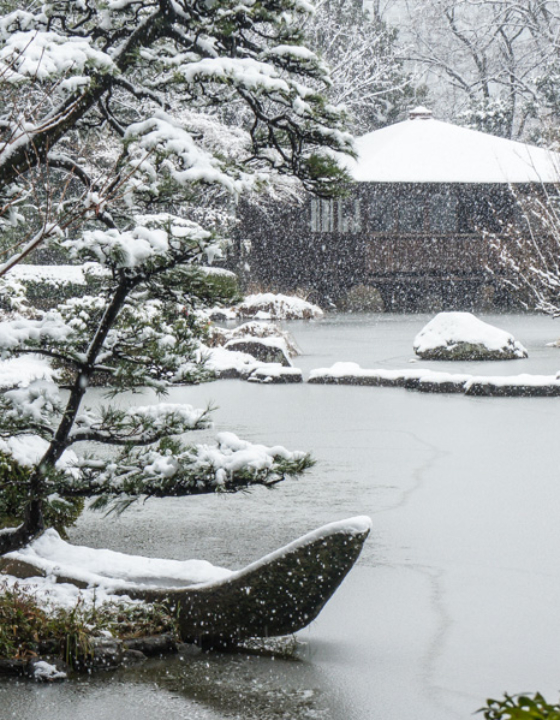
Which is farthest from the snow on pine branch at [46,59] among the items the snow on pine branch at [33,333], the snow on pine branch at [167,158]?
the snow on pine branch at [33,333]

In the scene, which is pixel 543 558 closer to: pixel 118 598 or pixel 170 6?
pixel 118 598

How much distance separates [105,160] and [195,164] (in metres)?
24.7

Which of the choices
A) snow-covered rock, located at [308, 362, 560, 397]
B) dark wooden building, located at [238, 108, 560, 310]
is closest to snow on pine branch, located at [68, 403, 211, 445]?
snow-covered rock, located at [308, 362, 560, 397]

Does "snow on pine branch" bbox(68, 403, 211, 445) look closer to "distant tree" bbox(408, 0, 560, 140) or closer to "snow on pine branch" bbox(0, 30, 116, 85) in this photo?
"snow on pine branch" bbox(0, 30, 116, 85)

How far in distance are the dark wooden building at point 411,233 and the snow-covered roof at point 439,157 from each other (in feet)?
0.10

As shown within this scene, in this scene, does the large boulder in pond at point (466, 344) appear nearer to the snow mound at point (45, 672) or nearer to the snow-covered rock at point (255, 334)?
the snow-covered rock at point (255, 334)

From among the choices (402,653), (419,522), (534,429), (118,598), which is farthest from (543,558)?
(534,429)

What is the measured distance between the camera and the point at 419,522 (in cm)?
760

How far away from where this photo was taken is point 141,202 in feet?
18.0

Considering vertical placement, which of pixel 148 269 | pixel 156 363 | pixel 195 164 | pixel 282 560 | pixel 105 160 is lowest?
pixel 282 560

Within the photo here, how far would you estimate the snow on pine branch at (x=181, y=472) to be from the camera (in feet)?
17.4

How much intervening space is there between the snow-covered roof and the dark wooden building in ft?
0.10

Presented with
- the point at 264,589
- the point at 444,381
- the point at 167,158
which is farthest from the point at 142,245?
the point at 444,381

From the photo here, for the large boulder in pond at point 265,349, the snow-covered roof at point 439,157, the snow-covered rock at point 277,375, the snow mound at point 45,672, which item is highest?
the snow-covered roof at point 439,157
